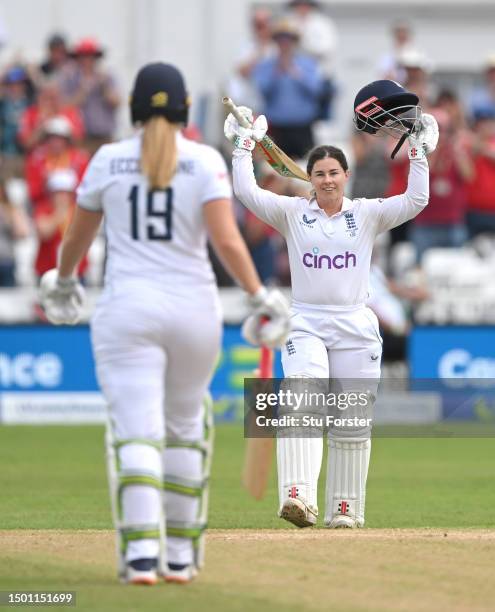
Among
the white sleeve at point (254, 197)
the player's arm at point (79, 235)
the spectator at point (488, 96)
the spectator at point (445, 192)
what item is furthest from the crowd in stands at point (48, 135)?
the player's arm at point (79, 235)

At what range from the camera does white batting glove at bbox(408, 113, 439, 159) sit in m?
9.34

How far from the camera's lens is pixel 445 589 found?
7137 millimetres

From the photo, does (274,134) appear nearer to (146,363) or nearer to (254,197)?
(254,197)

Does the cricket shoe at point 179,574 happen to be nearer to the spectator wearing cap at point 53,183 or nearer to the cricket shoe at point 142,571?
the cricket shoe at point 142,571

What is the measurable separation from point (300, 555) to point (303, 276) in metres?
1.94

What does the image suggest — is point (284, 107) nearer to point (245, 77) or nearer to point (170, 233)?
point (245, 77)

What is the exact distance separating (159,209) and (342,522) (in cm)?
321

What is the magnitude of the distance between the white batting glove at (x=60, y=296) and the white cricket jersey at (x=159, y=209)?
56cm

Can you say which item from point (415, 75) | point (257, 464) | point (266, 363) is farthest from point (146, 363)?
point (415, 75)

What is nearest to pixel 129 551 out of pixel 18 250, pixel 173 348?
pixel 173 348

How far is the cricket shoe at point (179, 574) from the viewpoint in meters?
7.11

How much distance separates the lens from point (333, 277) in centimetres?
→ 935

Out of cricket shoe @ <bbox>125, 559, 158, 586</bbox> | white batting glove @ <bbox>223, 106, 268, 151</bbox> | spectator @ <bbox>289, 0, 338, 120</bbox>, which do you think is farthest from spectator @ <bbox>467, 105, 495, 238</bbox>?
cricket shoe @ <bbox>125, 559, 158, 586</bbox>

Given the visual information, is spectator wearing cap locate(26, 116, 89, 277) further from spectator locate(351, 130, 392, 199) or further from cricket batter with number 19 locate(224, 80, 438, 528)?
cricket batter with number 19 locate(224, 80, 438, 528)
